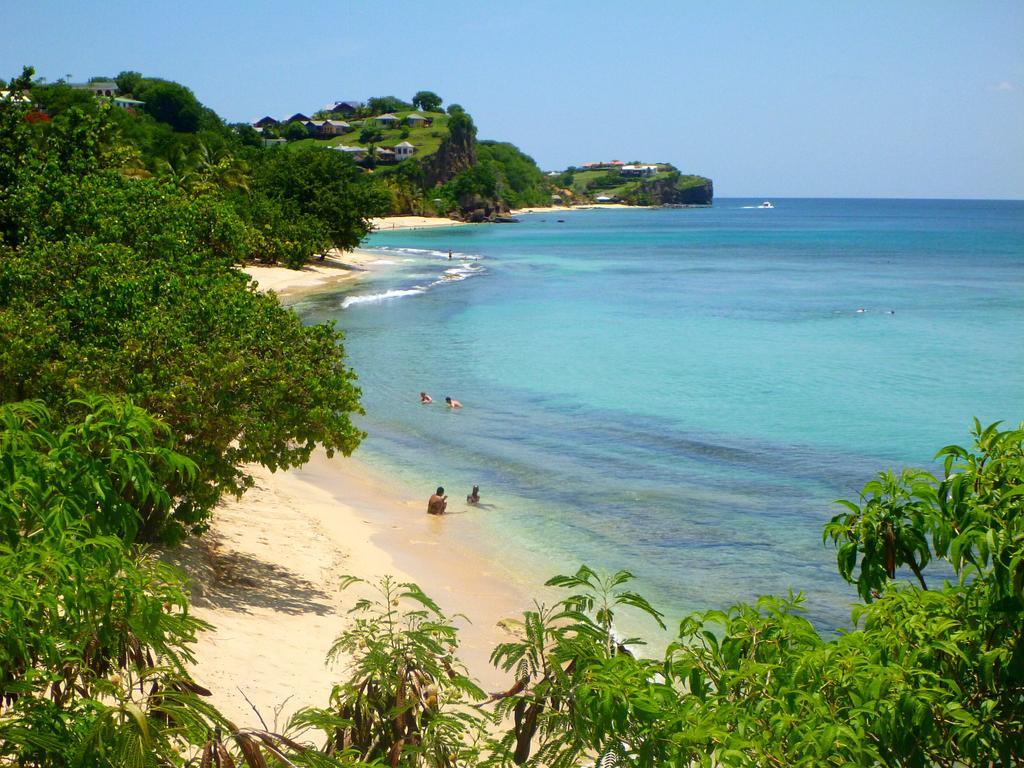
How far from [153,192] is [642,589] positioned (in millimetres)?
10613

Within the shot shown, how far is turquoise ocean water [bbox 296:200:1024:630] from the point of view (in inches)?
640

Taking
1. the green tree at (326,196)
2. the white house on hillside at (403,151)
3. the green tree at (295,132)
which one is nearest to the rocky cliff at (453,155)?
the white house on hillside at (403,151)

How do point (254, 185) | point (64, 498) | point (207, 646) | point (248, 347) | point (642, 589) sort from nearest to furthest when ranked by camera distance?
point (64, 498) < point (207, 646) < point (248, 347) < point (642, 589) < point (254, 185)

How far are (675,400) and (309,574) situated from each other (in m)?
17.0

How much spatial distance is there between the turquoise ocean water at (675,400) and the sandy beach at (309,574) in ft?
3.24

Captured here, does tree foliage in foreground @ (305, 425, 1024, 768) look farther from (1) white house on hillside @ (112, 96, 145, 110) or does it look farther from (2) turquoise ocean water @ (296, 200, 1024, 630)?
(1) white house on hillside @ (112, 96, 145, 110)

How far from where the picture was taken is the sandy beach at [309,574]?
977 cm

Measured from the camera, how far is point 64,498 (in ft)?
12.9

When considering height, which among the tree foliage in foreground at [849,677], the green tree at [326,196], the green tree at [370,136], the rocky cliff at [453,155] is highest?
the green tree at [370,136]

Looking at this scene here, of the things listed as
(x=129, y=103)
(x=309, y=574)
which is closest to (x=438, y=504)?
(x=309, y=574)

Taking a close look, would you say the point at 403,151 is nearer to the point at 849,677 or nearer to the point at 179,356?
the point at 179,356

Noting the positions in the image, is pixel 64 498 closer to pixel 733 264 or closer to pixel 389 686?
pixel 389 686

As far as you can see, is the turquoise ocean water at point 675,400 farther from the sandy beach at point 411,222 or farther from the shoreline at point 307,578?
the sandy beach at point 411,222

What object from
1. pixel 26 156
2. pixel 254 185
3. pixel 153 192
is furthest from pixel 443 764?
pixel 254 185
